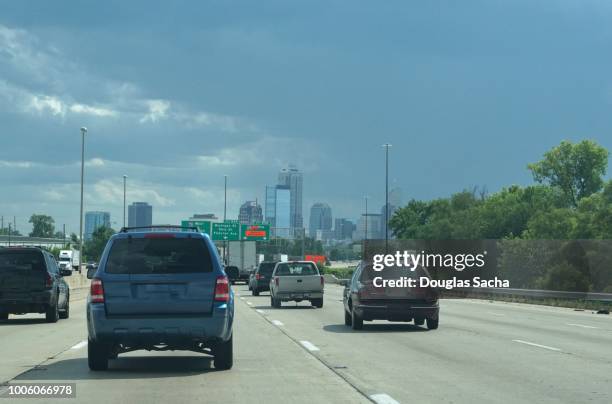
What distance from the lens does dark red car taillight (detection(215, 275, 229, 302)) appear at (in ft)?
44.4

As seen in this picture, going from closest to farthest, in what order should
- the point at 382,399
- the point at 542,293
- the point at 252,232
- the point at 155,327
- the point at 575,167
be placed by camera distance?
1. the point at 382,399
2. the point at 155,327
3. the point at 542,293
4. the point at 252,232
5. the point at 575,167

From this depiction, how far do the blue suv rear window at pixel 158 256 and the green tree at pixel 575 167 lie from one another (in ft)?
338

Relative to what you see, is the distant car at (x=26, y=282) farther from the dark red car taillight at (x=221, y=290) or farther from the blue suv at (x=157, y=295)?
the dark red car taillight at (x=221, y=290)

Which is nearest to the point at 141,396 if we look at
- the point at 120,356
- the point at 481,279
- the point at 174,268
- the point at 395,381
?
the point at 174,268

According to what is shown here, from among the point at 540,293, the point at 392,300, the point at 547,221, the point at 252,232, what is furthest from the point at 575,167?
the point at 392,300

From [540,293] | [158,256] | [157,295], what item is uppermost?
[158,256]

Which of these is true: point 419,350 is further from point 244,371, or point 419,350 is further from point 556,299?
point 556,299

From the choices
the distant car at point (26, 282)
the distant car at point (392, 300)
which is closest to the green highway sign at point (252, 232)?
the distant car at point (26, 282)

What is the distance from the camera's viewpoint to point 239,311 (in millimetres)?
33281

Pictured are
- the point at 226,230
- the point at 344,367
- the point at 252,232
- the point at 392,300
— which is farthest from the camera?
the point at 252,232

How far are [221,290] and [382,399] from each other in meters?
3.31

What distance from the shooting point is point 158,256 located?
13672mm

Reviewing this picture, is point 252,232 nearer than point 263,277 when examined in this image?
No

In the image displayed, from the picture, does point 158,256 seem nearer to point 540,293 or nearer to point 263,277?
point 540,293
